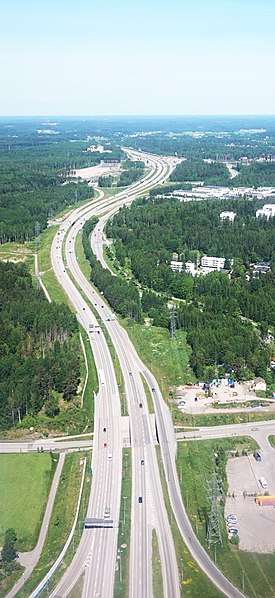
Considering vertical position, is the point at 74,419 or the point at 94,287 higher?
the point at 94,287

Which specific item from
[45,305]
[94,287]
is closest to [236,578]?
[45,305]

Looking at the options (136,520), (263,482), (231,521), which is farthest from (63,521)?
(263,482)

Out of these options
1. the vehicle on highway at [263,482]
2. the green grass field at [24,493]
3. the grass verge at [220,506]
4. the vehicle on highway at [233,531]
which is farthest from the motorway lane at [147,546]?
the vehicle on highway at [263,482]

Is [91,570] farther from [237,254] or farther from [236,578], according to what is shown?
[237,254]

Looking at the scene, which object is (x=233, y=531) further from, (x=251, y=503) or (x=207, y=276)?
(x=207, y=276)

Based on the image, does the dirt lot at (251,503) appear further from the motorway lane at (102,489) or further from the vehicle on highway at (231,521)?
the motorway lane at (102,489)
